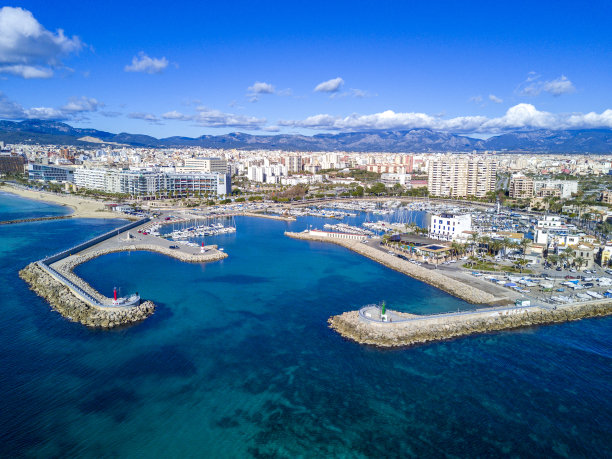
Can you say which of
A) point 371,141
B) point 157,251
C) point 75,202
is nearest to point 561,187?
point 157,251

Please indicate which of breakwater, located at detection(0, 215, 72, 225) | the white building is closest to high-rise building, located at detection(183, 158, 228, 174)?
breakwater, located at detection(0, 215, 72, 225)

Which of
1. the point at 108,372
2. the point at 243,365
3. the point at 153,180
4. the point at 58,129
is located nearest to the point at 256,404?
the point at 243,365

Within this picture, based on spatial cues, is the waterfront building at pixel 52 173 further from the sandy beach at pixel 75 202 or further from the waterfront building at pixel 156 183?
the waterfront building at pixel 156 183

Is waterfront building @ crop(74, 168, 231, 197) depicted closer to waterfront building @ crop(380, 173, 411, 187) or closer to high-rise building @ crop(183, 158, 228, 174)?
high-rise building @ crop(183, 158, 228, 174)

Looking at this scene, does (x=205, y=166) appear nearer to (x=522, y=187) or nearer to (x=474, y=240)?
(x=522, y=187)

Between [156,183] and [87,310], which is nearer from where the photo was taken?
[87,310]

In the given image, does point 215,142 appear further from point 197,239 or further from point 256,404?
point 256,404

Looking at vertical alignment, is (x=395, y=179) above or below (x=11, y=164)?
below

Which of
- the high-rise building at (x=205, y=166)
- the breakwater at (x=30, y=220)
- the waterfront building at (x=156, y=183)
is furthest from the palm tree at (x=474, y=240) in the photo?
the high-rise building at (x=205, y=166)
